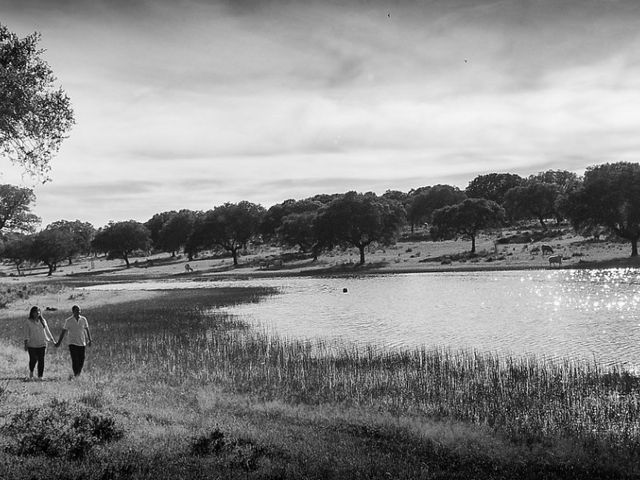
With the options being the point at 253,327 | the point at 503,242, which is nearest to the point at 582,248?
the point at 503,242

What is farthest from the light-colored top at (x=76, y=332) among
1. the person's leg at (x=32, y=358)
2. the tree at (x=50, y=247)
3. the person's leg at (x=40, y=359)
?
the tree at (x=50, y=247)

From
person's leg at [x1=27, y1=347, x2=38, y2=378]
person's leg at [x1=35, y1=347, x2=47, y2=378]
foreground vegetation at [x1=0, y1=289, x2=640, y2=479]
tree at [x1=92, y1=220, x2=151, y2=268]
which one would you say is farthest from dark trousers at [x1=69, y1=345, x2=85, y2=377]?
tree at [x1=92, y1=220, x2=151, y2=268]

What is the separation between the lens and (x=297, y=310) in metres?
46.8

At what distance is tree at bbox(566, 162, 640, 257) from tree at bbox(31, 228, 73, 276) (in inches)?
4956

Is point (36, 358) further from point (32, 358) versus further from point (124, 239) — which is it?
point (124, 239)

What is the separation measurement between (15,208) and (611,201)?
9450cm

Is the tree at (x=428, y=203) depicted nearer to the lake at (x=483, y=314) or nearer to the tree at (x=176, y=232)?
the tree at (x=176, y=232)

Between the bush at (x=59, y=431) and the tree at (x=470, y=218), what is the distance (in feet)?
312

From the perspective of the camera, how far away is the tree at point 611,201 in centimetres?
8212

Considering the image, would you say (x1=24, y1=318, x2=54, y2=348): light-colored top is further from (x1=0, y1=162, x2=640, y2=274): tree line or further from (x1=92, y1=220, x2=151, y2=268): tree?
(x1=92, y1=220, x2=151, y2=268): tree

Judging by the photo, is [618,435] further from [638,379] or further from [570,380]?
[638,379]

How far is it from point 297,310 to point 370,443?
33.3 metres

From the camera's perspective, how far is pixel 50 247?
489ft

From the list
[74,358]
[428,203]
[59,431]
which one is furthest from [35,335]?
[428,203]
